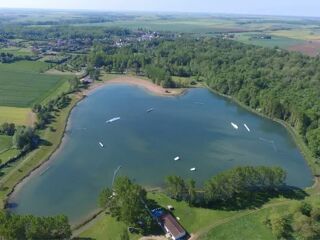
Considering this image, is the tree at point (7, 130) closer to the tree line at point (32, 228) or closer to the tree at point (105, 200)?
the tree at point (105, 200)

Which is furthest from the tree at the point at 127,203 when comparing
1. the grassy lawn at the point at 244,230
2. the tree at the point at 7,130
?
the tree at the point at 7,130

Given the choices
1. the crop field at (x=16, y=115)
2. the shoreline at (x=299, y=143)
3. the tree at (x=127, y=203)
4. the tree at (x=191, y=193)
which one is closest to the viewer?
the tree at (x=127, y=203)

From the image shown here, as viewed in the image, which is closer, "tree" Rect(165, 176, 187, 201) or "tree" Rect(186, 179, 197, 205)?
"tree" Rect(186, 179, 197, 205)

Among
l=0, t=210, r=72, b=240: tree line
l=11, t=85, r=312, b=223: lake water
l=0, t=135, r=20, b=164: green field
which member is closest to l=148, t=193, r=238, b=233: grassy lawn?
l=11, t=85, r=312, b=223: lake water

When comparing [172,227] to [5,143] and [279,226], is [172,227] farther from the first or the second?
[5,143]

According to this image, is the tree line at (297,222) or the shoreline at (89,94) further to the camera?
the shoreline at (89,94)

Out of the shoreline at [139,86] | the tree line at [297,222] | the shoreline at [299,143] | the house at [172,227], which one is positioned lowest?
the shoreline at [139,86]

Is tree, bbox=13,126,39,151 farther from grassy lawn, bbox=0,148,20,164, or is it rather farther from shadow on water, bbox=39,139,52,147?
grassy lawn, bbox=0,148,20,164
